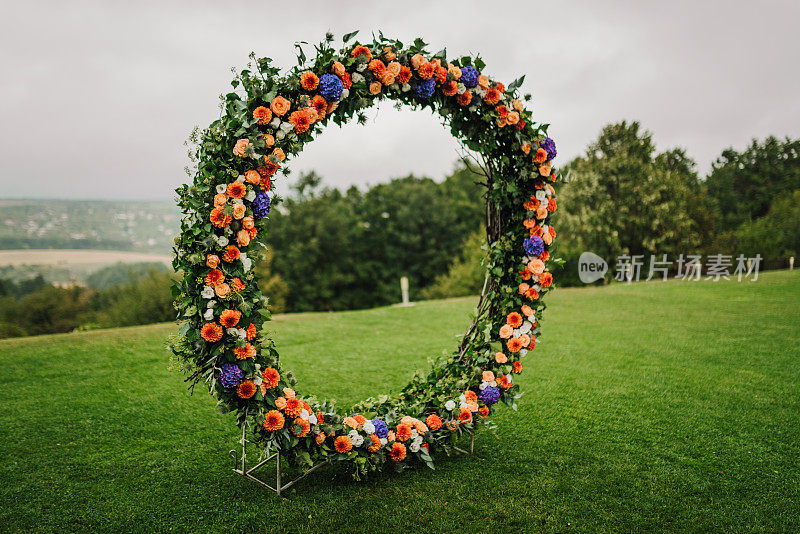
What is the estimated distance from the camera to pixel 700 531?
128 inches

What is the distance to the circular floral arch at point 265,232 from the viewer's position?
3264 mm

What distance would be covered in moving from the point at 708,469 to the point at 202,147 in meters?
4.98

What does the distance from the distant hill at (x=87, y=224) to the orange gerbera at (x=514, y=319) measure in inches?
697

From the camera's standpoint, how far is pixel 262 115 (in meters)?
3.30

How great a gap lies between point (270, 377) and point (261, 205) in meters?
1.27

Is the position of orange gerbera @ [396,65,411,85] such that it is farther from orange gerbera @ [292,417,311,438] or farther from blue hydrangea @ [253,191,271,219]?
orange gerbera @ [292,417,311,438]

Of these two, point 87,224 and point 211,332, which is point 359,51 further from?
point 87,224

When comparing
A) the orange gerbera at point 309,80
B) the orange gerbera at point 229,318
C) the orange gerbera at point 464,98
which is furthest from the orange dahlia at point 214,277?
the orange gerbera at point 464,98

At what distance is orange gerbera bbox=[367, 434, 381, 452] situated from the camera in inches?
146

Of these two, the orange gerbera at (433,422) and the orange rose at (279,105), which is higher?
the orange rose at (279,105)

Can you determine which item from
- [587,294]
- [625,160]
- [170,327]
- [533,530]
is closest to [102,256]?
[170,327]

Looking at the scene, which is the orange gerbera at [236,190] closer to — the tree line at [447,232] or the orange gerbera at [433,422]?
the orange gerbera at [433,422]

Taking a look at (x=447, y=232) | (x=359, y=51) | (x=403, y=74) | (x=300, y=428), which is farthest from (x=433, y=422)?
(x=447, y=232)

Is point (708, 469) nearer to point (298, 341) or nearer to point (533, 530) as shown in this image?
point (533, 530)
